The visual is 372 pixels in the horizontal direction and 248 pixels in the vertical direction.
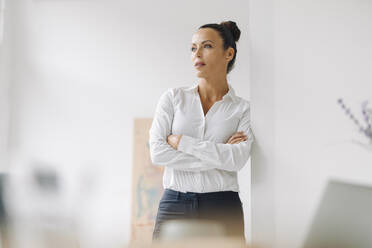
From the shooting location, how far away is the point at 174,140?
2.01 feet

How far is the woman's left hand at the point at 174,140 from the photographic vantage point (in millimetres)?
606

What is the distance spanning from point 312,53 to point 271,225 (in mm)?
60

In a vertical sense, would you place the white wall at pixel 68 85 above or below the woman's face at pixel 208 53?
below

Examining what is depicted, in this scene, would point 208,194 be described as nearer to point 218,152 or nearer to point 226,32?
point 218,152

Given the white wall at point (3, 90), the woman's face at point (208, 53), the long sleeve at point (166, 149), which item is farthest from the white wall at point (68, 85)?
the woman's face at point (208, 53)

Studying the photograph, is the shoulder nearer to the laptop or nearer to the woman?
the woman

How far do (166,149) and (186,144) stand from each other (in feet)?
0.14

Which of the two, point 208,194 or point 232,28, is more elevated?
point 232,28

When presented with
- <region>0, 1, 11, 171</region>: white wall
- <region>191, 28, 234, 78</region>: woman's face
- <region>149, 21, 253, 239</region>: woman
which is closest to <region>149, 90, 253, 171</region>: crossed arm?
<region>149, 21, 253, 239</region>: woman

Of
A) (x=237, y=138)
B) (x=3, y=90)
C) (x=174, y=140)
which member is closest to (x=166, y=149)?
(x=174, y=140)

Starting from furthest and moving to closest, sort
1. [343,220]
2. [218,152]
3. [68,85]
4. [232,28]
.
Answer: [232,28] < [218,152] < [68,85] < [343,220]

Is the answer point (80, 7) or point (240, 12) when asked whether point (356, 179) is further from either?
point (240, 12)

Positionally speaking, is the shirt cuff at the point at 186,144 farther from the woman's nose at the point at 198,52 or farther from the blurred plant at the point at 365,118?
the blurred plant at the point at 365,118

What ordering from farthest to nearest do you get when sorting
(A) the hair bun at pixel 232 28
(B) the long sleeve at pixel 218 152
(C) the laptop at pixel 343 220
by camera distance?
(A) the hair bun at pixel 232 28 < (B) the long sleeve at pixel 218 152 < (C) the laptop at pixel 343 220
